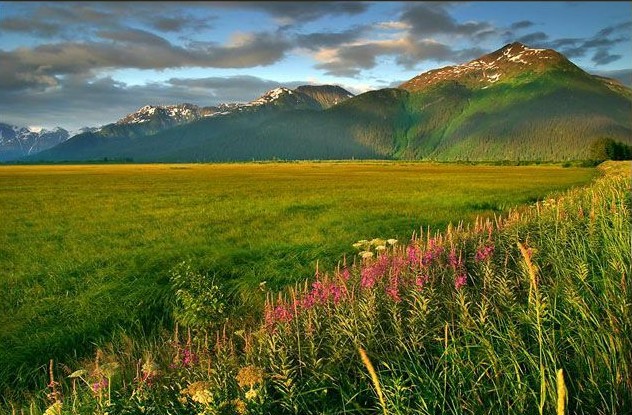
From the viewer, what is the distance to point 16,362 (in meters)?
9.33

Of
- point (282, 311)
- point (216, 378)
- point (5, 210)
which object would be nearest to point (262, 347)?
point (282, 311)

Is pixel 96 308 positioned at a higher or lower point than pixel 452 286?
lower

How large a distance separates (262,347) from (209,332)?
3.85 meters

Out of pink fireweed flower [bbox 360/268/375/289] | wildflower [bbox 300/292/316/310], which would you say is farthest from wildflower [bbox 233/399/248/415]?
pink fireweed flower [bbox 360/268/375/289]

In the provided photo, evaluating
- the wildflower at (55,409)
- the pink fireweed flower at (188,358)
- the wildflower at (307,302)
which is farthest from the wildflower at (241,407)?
the wildflower at (307,302)

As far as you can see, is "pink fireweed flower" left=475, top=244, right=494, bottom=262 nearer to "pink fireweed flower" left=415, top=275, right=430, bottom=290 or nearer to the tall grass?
the tall grass

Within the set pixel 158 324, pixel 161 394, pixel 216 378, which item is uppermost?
pixel 216 378

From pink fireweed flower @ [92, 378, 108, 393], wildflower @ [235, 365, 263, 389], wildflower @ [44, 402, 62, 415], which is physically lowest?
wildflower @ [44, 402, 62, 415]

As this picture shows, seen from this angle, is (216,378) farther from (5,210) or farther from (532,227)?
(5,210)

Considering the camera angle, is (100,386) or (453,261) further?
(453,261)

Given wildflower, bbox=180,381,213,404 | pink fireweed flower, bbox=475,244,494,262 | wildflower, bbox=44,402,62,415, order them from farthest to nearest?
pink fireweed flower, bbox=475,244,494,262 → wildflower, bbox=44,402,62,415 → wildflower, bbox=180,381,213,404

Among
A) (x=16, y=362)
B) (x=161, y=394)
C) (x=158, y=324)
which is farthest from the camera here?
(x=158, y=324)

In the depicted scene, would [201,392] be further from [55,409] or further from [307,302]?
[307,302]

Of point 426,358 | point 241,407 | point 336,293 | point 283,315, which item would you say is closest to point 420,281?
point 336,293
